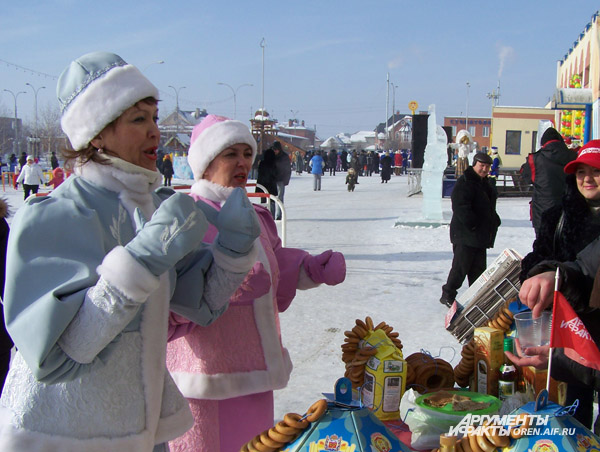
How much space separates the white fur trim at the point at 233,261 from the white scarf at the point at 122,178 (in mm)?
250

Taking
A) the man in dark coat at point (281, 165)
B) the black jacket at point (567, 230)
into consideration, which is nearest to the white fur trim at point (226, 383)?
the black jacket at point (567, 230)

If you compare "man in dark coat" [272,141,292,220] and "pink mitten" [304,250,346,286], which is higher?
"man in dark coat" [272,141,292,220]

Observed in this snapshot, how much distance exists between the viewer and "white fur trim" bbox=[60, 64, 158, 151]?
5.11 feet

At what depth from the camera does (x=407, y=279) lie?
7195mm

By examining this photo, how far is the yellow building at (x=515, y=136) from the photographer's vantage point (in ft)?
122

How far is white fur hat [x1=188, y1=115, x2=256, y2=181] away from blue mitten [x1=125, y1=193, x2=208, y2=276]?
1014mm

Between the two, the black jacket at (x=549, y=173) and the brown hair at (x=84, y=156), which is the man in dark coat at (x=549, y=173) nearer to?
the black jacket at (x=549, y=173)

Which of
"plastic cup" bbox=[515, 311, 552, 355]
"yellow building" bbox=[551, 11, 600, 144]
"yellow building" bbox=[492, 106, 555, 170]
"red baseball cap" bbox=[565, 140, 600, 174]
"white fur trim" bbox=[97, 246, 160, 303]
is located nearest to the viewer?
"white fur trim" bbox=[97, 246, 160, 303]

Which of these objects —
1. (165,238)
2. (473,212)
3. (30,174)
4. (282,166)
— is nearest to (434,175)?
(282,166)

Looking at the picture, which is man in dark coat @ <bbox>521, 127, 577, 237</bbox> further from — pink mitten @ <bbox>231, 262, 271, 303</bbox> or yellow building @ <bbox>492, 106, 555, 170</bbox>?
yellow building @ <bbox>492, 106, 555, 170</bbox>

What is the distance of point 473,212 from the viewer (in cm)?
583

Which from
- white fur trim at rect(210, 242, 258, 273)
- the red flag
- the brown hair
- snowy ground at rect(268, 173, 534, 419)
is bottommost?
snowy ground at rect(268, 173, 534, 419)

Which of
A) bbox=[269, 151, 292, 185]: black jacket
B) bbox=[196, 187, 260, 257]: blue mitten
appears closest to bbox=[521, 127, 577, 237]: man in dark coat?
bbox=[196, 187, 260, 257]: blue mitten

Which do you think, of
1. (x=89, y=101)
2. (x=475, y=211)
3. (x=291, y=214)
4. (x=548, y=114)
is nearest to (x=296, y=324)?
(x=475, y=211)
